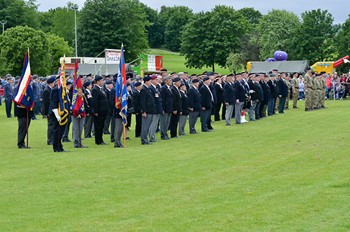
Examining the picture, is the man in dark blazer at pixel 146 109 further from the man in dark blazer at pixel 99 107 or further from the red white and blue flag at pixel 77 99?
the red white and blue flag at pixel 77 99

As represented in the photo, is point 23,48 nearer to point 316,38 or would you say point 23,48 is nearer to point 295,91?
point 316,38

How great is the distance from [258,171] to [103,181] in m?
3.22

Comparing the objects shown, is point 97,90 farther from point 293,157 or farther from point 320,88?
point 320,88

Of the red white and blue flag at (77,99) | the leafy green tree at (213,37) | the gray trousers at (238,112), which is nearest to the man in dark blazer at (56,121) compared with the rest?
the red white and blue flag at (77,99)

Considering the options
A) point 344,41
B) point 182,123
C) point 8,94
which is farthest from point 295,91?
point 344,41

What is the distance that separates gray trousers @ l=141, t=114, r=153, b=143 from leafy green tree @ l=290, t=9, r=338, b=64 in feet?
163

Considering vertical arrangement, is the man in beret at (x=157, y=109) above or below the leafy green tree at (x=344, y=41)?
below

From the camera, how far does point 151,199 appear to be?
1230 centimetres

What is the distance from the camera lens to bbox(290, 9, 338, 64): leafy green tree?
2766 inches

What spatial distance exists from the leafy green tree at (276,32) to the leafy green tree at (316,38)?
7.77m

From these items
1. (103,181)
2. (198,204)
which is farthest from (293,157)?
(198,204)

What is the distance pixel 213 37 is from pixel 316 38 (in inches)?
1230

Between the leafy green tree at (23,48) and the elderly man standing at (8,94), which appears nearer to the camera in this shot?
the elderly man standing at (8,94)

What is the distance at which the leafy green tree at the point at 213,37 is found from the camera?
326ft
